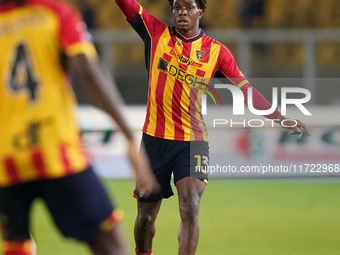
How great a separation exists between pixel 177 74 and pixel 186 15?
1.66 feet

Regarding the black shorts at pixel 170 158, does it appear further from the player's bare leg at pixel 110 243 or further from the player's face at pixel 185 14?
the player's bare leg at pixel 110 243

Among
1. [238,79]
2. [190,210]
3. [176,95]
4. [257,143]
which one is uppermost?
[238,79]

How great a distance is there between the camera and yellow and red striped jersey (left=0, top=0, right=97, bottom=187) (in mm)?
2113

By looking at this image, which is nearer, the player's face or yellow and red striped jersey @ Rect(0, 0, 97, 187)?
yellow and red striped jersey @ Rect(0, 0, 97, 187)

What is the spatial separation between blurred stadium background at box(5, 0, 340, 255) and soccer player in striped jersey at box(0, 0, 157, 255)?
9.42ft

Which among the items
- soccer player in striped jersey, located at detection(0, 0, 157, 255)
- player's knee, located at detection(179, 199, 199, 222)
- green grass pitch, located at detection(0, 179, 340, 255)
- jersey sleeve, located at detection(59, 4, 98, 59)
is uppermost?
jersey sleeve, located at detection(59, 4, 98, 59)

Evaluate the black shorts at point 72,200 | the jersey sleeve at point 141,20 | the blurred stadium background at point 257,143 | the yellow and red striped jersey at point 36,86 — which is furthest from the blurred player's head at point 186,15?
the black shorts at point 72,200

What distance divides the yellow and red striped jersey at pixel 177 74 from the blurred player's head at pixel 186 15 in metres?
0.08

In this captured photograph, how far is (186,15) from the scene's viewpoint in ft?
14.4

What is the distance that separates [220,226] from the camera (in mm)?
6078

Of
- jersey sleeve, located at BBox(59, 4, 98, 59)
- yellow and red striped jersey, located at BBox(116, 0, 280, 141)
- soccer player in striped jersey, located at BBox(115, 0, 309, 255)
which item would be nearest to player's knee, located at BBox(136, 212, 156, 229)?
soccer player in striped jersey, located at BBox(115, 0, 309, 255)

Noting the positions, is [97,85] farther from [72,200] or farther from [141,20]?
[141,20]

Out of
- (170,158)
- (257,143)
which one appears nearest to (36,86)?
(170,158)

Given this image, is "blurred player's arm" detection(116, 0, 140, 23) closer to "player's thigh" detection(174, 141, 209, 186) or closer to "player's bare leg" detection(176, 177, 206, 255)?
"player's thigh" detection(174, 141, 209, 186)
